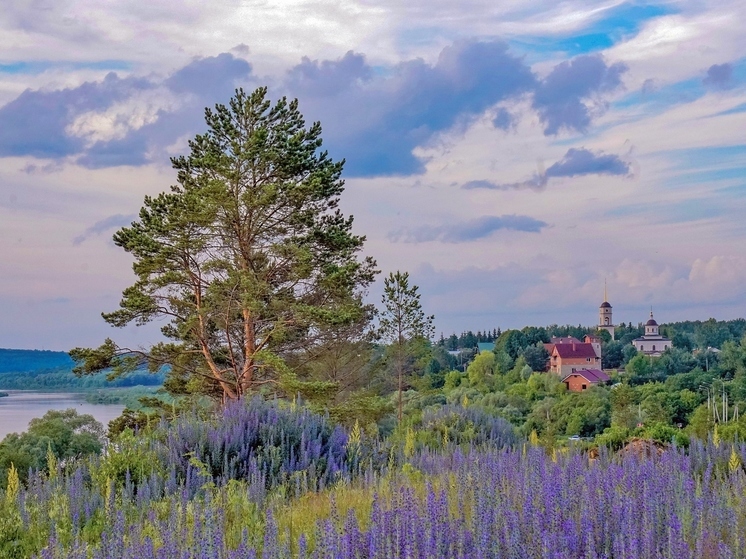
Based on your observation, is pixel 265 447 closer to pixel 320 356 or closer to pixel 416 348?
pixel 320 356

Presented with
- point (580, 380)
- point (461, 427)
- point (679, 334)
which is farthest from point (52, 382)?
point (679, 334)

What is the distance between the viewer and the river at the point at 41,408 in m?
22.0

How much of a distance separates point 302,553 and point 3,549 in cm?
270

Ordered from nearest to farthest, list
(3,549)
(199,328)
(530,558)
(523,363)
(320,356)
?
1. (530,558)
2. (3,549)
3. (199,328)
4. (320,356)
5. (523,363)

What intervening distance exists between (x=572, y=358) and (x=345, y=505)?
102266 millimetres

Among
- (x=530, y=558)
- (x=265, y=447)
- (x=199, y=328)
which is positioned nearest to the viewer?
(x=530, y=558)

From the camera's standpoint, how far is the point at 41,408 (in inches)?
1026

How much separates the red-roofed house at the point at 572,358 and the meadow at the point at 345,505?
3830 inches

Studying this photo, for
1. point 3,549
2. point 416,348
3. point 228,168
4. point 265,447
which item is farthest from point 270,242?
point 3,549

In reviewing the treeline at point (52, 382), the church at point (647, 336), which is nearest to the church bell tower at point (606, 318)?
the church at point (647, 336)

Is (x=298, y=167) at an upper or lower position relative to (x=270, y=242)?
upper

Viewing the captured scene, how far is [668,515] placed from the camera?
395 cm

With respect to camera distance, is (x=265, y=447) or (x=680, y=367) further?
(x=680, y=367)

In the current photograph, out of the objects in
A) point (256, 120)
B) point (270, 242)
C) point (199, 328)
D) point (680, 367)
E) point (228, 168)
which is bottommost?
point (680, 367)
